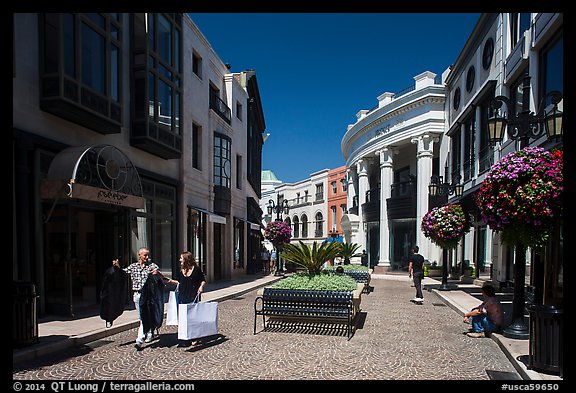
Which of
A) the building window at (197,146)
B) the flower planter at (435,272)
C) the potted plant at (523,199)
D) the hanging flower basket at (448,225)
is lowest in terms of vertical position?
the flower planter at (435,272)

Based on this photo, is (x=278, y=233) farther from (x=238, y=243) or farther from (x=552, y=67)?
(x=552, y=67)

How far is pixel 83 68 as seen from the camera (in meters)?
9.83

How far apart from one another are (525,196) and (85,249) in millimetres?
12115

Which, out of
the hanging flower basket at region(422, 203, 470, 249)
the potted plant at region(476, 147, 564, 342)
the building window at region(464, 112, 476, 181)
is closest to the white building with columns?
the building window at region(464, 112, 476, 181)

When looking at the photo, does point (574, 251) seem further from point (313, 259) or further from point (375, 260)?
point (375, 260)

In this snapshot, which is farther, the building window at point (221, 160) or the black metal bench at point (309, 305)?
the building window at point (221, 160)

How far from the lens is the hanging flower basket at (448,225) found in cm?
1559

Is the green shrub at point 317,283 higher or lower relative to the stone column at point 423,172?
lower

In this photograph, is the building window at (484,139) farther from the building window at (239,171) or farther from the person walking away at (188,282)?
the person walking away at (188,282)

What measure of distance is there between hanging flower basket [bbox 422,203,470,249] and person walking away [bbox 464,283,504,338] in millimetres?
7806

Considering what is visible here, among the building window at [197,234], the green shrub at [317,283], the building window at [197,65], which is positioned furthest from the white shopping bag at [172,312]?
the building window at [197,65]

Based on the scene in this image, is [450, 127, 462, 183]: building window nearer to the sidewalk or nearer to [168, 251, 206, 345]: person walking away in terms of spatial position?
the sidewalk

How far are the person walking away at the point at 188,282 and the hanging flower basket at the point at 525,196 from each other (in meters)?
5.73
